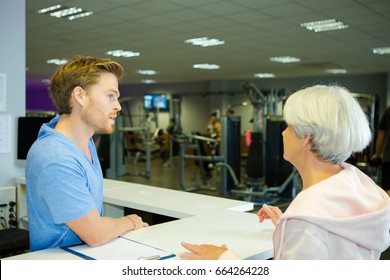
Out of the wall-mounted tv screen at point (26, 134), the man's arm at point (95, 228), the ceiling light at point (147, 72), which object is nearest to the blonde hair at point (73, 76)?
the man's arm at point (95, 228)

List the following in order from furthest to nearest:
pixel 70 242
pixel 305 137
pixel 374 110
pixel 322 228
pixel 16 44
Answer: pixel 374 110 → pixel 16 44 → pixel 70 242 → pixel 305 137 → pixel 322 228

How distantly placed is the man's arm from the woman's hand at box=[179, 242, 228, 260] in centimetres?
29

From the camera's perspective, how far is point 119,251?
4.42 ft

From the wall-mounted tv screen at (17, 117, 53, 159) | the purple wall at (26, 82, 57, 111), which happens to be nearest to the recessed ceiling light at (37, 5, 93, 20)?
the wall-mounted tv screen at (17, 117, 53, 159)

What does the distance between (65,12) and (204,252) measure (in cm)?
500

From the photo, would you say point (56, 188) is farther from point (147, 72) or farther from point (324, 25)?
point (147, 72)

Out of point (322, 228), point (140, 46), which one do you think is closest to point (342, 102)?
point (322, 228)

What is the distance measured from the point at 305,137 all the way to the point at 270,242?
0.55m

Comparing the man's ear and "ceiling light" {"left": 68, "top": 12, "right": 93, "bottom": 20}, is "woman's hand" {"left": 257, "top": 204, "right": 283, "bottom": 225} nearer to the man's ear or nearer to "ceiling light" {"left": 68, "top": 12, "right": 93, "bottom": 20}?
the man's ear

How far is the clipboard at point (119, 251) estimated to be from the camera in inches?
50.7

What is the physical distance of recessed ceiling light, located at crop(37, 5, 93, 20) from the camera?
17.3ft

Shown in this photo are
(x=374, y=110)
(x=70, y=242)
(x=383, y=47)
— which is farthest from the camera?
(x=374, y=110)
